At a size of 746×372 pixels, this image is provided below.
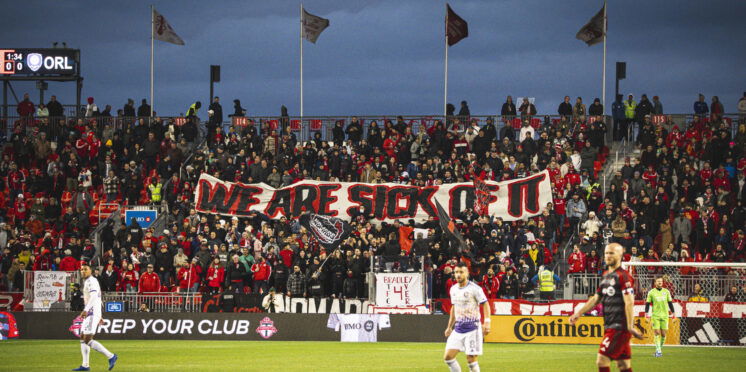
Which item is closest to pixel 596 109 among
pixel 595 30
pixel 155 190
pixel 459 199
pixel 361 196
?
pixel 595 30

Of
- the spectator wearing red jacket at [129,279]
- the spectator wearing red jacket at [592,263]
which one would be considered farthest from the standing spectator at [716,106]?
the spectator wearing red jacket at [129,279]

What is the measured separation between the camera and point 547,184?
35.7m

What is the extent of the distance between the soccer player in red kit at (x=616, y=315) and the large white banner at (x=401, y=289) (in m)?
17.4

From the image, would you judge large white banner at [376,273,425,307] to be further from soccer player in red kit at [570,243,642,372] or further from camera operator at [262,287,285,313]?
soccer player in red kit at [570,243,642,372]

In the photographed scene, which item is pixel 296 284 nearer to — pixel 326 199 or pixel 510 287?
pixel 326 199

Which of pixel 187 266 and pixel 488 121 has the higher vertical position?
pixel 488 121

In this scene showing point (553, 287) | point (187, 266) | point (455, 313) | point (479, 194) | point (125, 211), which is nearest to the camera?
point (455, 313)

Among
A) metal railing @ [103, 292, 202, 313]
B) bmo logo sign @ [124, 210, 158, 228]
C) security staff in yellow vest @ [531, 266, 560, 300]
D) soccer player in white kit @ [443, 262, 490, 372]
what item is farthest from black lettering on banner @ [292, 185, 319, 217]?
soccer player in white kit @ [443, 262, 490, 372]

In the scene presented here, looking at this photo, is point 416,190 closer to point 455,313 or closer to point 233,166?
point 233,166

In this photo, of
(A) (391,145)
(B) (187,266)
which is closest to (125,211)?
(B) (187,266)

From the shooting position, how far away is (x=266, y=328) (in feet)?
101

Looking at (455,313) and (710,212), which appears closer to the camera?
(455,313)

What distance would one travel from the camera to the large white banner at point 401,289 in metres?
30.7

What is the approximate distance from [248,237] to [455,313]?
64.7 ft
